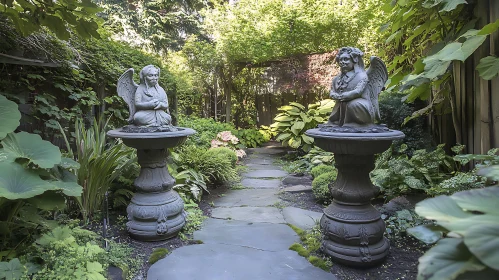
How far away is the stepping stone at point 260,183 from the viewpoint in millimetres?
4289

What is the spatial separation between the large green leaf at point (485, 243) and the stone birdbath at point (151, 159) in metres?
2.05

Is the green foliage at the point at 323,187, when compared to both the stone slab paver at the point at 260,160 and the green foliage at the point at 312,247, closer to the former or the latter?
the green foliage at the point at 312,247

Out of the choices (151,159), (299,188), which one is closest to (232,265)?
(151,159)

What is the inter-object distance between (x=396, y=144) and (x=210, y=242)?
8.83ft

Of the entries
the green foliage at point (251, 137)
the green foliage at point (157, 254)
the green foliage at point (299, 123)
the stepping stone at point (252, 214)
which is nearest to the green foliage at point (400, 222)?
the stepping stone at point (252, 214)

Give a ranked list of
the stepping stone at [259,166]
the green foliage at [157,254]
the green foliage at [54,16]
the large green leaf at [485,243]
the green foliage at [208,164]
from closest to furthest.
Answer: the large green leaf at [485,243] < the green foliage at [54,16] < the green foliage at [157,254] < the green foliage at [208,164] < the stepping stone at [259,166]

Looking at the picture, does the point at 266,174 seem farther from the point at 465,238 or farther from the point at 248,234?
the point at 465,238

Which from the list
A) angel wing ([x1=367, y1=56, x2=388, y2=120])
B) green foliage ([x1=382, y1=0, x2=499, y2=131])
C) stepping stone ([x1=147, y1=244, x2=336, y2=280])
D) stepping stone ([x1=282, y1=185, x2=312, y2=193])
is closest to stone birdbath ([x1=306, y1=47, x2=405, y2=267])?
Result: angel wing ([x1=367, y1=56, x2=388, y2=120])

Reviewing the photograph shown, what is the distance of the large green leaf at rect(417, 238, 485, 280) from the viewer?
57 centimetres

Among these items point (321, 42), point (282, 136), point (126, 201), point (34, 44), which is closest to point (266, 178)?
point (282, 136)

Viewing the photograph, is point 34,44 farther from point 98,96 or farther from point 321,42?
point 321,42

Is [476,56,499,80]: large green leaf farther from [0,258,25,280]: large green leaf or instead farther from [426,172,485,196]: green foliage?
[0,258,25,280]: large green leaf

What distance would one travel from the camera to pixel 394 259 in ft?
7.09

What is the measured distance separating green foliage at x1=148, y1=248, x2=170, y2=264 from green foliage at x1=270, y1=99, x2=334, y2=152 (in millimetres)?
3868
